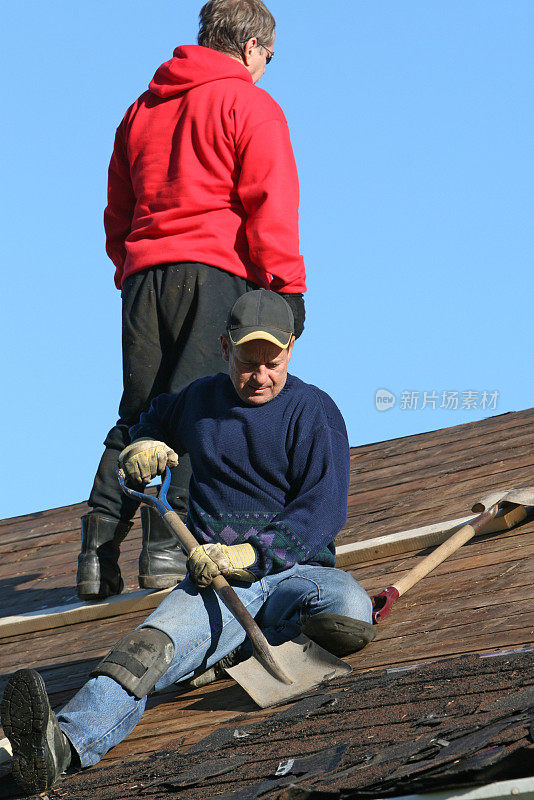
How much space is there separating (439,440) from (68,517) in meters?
2.66

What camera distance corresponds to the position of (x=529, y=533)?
448 centimetres

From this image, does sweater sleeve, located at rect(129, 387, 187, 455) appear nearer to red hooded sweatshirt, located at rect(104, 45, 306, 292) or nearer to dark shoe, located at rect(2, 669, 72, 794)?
red hooded sweatshirt, located at rect(104, 45, 306, 292)

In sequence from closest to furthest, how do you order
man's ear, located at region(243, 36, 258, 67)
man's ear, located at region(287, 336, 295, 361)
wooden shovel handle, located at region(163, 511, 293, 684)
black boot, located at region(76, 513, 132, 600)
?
1. wooden shovel handle, located at region(163, 511, 293, 684)
2. man's ear, located at region(287, 336, 295, 361)
3. black boot, located at region(76, 513, 132, 600)
4. man's ear, located at region(243, 36, 258, 67)

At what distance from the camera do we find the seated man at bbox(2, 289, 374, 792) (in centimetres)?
347

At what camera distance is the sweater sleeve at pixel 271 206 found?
4.58 meters

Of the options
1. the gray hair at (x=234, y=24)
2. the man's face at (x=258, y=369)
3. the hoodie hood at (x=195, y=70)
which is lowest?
the man's face at (x=258, y=369)

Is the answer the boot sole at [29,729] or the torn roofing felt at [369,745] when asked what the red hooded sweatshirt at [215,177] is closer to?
the torn roofing felt at [369,745]

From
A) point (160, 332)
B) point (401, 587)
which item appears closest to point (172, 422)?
point (160, 332)

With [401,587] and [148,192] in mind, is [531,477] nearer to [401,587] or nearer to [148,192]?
[401,587]

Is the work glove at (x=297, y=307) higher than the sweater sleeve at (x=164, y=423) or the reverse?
higher

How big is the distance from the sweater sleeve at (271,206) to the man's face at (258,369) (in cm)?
74

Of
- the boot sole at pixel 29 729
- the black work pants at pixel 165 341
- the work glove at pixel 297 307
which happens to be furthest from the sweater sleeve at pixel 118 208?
the boot sole at pixel 29 729

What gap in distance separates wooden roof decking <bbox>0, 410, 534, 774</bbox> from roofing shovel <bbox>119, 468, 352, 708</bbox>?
7 centimetres

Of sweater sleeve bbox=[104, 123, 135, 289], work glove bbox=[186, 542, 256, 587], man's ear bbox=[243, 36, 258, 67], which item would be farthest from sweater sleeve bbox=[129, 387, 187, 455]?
man's ear bbox=[243, 36, 258, 67]
